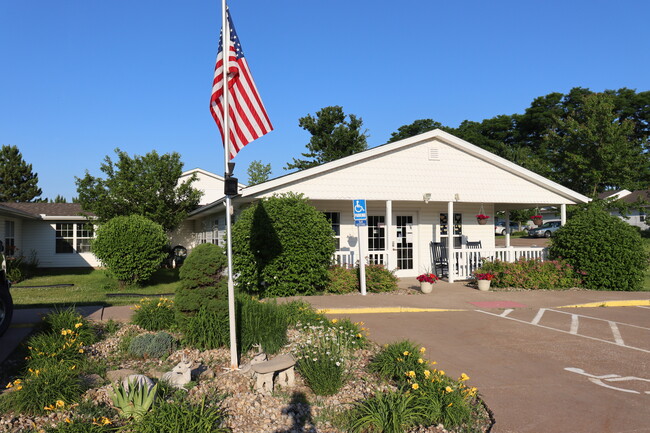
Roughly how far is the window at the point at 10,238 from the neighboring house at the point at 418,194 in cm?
1001

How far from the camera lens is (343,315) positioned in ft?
30.5

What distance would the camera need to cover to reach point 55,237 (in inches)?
908

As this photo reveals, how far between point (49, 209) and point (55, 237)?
1.74 metres

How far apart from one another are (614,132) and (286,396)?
2239 cm

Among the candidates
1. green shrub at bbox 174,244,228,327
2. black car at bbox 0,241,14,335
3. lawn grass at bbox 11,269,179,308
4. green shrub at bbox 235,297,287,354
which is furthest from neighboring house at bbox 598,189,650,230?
black car at bbox 0,241,14,335

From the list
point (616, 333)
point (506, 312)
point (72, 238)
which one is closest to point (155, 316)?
point (506, 312)

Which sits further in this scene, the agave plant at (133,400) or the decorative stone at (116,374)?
the decorative stone at (116,374)

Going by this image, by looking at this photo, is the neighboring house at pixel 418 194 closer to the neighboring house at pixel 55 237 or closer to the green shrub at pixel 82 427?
the green shrub at pixel 82 427

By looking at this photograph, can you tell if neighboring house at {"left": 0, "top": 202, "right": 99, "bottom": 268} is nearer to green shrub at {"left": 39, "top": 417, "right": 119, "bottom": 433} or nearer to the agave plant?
the agave plant

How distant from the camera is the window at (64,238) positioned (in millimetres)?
23109

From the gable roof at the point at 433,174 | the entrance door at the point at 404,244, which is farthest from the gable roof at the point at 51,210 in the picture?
the entrance door at the point at 404,244

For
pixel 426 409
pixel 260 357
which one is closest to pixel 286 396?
pixel 260 357

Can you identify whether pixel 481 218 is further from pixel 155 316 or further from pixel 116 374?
pixel 116 374

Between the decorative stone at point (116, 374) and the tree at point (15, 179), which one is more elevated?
the tree at point (15, 179)
